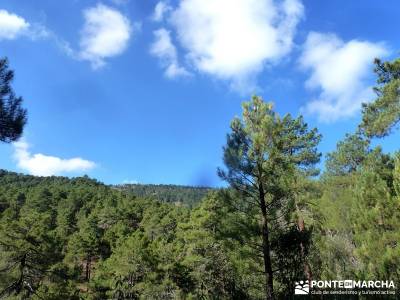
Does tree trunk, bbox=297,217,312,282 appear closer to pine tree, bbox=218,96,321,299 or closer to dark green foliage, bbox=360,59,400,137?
pine tree, bbox=218,96,321,299

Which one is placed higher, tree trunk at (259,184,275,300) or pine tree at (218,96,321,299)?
pine tree at (218,96,321,299)

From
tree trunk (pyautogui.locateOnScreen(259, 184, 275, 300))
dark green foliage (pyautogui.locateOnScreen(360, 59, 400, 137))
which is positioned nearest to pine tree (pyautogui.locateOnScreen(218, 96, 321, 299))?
tree trunk (pyautogui.locateOnScreen(259, 184, 275, 300))

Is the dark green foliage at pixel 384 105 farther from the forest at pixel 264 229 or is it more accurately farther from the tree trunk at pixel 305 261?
the tree trunk at pixel 305 261

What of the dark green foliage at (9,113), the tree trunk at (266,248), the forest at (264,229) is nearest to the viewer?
the dark green foliage at (9,113)

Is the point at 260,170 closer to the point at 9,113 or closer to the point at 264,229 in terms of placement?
the point at 264,229

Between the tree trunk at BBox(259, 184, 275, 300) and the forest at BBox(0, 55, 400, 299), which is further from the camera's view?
the forest at BBox(0, 55, 400, 299)

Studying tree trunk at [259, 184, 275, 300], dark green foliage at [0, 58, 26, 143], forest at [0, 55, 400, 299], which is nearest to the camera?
dark green foliage at [0, 58, 26, 143]

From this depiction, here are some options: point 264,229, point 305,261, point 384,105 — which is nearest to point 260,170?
point 264,229

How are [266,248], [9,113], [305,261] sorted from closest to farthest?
[9,113] < [266,248] < [305,261]

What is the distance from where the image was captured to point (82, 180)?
14625 centimetres

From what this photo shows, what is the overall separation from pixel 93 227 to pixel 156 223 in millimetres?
13316

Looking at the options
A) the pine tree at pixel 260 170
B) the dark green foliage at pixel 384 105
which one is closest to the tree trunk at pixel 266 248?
the pine tree at pixel 260 170

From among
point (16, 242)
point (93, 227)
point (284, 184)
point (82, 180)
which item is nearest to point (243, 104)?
point (284, 184)

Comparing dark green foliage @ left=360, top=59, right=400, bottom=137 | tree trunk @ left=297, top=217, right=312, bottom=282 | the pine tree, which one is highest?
dark green foliage @ left=360, top=59, right=400, bottom=137
